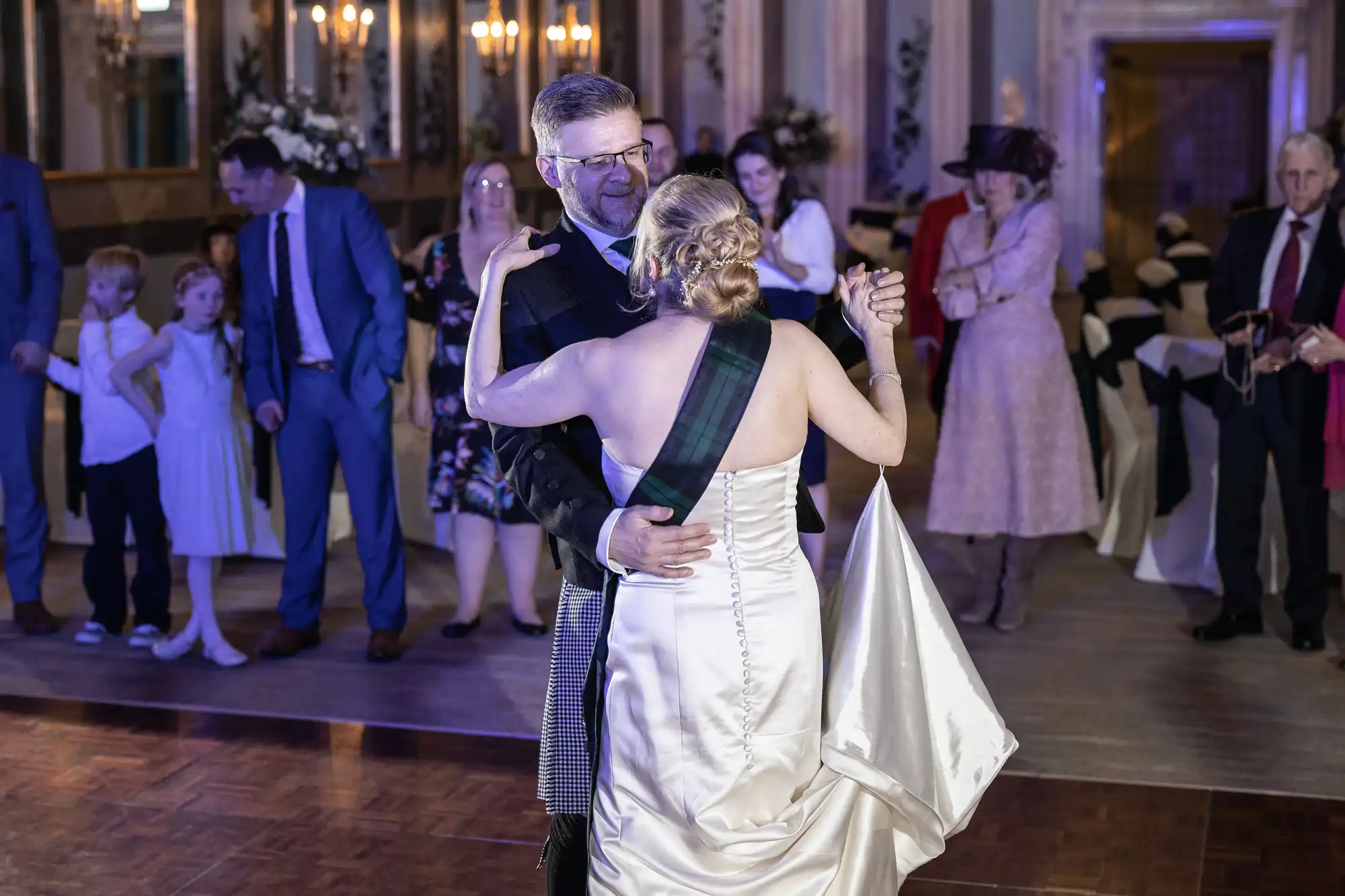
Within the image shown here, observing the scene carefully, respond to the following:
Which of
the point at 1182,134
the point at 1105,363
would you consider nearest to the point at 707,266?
the point at 1105,363

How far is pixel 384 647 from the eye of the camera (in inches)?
211

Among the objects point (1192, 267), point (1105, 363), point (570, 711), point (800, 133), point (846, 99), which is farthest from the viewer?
point (846, 99)

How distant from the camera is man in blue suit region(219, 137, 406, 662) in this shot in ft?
17.0

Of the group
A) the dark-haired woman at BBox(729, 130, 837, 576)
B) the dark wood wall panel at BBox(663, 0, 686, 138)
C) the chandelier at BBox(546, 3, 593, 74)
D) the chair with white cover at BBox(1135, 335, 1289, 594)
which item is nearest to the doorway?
the dark wood wall panel at BBox(663, 0, 686, 138)

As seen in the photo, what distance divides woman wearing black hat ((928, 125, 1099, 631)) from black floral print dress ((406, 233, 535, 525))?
1.40 meters

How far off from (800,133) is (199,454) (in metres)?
10.7

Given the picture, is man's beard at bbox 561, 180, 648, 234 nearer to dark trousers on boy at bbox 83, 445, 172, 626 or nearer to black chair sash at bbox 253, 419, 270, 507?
dark trousers on boy at bbox 83, 445, 172, 626

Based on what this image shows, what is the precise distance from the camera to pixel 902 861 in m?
2.82

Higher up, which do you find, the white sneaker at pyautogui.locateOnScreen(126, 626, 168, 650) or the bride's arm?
the bride's arm

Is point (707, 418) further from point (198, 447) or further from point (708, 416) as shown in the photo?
point (198, 447)

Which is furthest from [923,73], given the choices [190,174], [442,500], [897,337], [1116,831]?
[1116,831]

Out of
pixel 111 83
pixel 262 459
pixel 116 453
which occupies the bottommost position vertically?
pixel 262 459

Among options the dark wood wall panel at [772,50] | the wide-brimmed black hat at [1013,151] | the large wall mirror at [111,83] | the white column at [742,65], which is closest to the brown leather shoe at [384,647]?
the wide-brimmed black hat at [1013,151]

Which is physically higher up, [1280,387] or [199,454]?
[1280,387]
